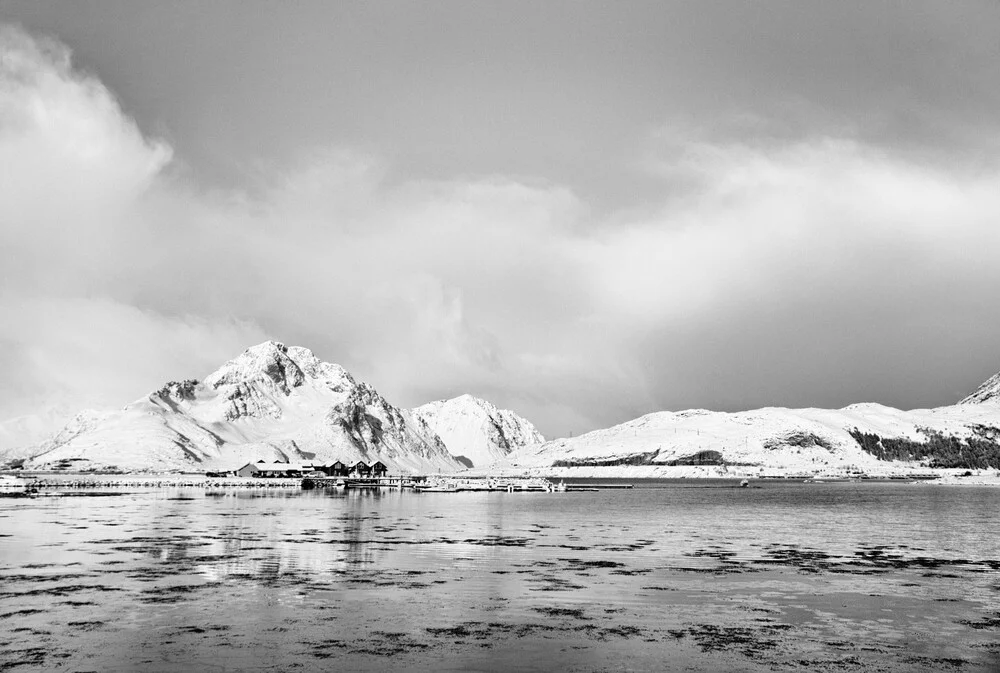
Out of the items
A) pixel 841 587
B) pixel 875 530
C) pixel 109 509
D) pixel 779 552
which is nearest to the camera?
pixel 841 587

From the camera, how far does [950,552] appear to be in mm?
64562

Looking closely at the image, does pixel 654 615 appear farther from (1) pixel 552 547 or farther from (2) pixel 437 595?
(1) pixel 552 547

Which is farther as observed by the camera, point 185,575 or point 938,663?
point 185,575

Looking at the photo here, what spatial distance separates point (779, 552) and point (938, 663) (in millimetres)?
35691

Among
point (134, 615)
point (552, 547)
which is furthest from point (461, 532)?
point (134, 615)

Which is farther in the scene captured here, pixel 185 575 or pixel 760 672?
pixel 185 575

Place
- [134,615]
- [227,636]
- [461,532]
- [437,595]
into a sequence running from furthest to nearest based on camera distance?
1. [461,532]
2. [437,595]
3. [134,615]
4. [227,636]

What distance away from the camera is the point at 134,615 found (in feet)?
118

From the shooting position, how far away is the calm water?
29906 mm

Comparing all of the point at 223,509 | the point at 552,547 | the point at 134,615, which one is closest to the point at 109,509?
the point at 223,509

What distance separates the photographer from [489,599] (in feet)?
135

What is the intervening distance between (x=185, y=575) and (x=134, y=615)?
1192 cm

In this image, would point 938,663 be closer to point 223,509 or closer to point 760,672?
point 760,672

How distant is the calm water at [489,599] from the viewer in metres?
29.9
